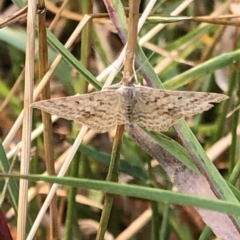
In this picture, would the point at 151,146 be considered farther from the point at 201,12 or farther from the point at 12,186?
the point at 201,12

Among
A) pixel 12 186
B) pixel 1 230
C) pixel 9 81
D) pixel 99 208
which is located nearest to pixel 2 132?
pixel 9 81
